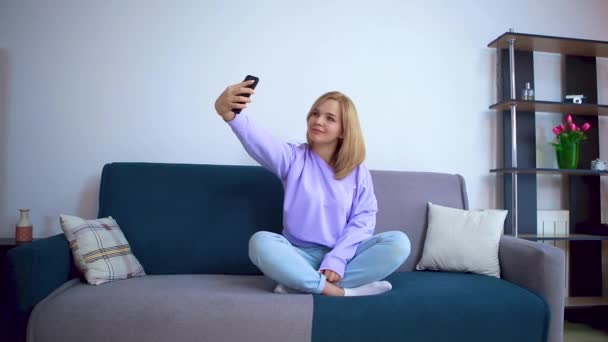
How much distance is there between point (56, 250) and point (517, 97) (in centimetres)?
241

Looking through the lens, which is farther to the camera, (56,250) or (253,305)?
(56,250)

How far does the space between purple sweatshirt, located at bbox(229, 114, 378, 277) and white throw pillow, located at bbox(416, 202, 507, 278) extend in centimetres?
37

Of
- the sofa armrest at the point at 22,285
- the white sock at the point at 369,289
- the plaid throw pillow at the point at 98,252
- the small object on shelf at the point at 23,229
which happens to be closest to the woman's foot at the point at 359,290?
the white sock at the point at 369,289

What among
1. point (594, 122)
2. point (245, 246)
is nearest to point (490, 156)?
point (594, 122)

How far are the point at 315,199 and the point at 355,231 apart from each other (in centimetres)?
20


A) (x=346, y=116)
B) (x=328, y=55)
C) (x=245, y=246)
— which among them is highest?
(x=328, y=55)

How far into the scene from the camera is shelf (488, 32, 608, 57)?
2.24 meters

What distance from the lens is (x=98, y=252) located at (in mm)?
1535

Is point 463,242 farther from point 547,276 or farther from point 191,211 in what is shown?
point 191,211

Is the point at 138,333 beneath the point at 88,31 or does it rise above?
beneath

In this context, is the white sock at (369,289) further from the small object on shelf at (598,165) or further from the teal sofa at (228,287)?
the small object on shelf at (598,165)

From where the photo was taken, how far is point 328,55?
7.48ft

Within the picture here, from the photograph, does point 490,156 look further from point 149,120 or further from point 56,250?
point 56,250

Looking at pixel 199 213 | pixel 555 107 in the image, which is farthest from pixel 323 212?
pixel 555 107
